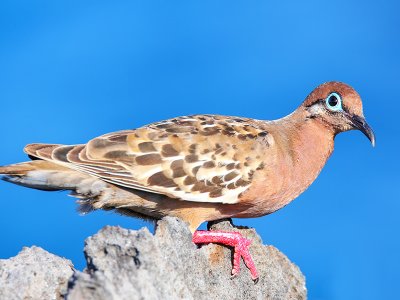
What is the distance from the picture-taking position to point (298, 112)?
30.7 feet

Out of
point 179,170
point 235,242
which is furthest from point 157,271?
point 179,170

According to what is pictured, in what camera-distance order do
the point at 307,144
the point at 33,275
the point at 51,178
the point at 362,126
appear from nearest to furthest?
the point at 33,275
the point at 51,178
the point at 362,126
the point at 307,144

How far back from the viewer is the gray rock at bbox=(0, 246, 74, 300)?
6441mm

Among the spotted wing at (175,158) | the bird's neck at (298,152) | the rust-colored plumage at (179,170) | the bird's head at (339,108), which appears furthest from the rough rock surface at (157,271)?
the bird's head at (339,108)

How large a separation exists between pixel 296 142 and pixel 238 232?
159 centimetres

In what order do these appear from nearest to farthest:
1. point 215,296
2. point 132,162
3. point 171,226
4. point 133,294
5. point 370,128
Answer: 1. point 133,294
2. point 171,226
3. point 215,296
4. point 132,162
5. point 370,128

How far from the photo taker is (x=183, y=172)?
8.11 metres

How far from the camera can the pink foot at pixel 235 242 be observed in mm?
7516

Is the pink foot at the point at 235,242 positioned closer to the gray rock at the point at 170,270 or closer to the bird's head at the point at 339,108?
the gray rock at the point at 170,270

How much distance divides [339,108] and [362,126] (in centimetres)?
36

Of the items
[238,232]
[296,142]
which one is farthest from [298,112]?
[238,232]

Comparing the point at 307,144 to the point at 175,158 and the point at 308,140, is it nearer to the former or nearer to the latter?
the point at 308,140

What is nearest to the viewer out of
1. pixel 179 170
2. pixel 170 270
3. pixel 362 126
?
pixel 170 270

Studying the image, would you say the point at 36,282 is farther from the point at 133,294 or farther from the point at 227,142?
the point at 227,142
